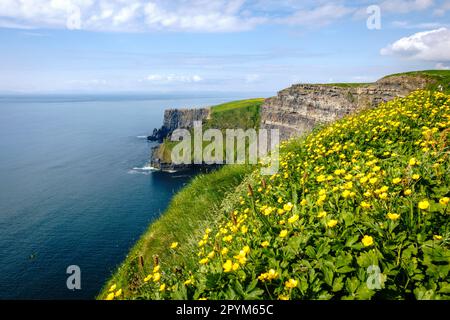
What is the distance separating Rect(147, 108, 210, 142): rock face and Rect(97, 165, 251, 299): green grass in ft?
542

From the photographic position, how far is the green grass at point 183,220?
9.33m

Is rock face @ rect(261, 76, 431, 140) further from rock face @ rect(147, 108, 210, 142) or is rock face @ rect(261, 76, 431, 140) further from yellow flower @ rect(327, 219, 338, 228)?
rock face @ rect(147, 108, 210, 142)

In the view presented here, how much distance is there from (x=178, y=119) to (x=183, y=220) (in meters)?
180

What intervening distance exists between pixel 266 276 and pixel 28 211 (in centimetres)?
8596

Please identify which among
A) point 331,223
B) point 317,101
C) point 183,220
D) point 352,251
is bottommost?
point 183,220

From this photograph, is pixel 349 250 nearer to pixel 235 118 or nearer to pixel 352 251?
pixel 352 251

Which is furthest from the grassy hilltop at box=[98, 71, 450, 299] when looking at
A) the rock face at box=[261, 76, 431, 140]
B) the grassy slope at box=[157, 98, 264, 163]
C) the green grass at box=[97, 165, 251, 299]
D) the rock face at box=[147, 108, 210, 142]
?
the rock face at box=[147, 108, 210, 142]

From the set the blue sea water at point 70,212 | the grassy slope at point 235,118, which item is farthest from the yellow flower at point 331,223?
the grassy slope at point 235,118

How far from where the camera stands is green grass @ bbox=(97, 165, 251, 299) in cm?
933

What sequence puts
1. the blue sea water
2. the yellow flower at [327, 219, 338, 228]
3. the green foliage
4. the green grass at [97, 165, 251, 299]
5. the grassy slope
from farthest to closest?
the grassy slope → the blue sea water → the green grass at [97, 165, 251, 299] → the yellow flower at [327, 219, 338, 228] → the green foliage

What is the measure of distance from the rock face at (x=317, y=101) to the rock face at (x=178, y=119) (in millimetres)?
80769

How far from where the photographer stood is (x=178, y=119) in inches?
7347

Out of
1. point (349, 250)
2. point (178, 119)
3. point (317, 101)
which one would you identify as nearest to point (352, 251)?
point (349, 250)

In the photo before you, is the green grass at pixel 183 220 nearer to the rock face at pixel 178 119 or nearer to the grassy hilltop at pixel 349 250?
the grassy hilltop at pixel 349 250
